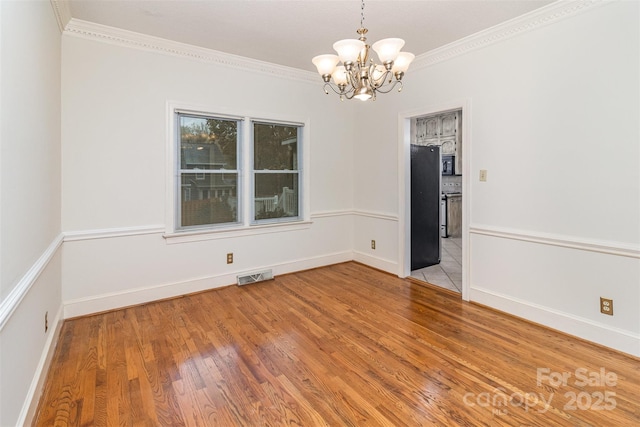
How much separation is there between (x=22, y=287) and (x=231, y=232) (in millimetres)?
2312

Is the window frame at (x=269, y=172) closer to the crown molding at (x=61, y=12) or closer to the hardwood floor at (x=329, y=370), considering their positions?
the hardwood floor at (x=329, y=370)

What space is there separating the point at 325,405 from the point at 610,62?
10.3 feet

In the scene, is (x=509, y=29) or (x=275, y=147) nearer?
(x=509, y=29)

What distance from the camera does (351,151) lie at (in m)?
4.85

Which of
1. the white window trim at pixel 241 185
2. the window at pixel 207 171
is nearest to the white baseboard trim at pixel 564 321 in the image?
the white window trim at pixel 241 185

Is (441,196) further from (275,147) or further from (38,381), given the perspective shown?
(38,381)

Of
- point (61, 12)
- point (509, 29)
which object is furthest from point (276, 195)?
point (509, 29)

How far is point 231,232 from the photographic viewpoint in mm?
3850

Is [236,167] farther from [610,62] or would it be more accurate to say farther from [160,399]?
[610,62]

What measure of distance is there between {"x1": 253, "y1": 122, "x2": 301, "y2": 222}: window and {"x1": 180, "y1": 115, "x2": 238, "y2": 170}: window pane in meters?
0.31

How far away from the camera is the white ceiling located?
2.61 m

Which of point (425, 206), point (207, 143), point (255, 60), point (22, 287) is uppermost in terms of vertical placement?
point (255, 60)

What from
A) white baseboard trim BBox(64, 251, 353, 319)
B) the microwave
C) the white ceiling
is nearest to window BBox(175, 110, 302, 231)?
white baseboard trim BBox(64, 251, 353, 319)

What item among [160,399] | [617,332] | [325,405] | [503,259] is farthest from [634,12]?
[160,399]
